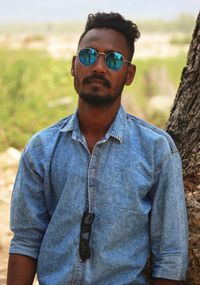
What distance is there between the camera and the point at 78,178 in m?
2.31

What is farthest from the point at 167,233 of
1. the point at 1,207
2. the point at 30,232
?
the point at 1,207

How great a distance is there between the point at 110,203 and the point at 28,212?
314 mm

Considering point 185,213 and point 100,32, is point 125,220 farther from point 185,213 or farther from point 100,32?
point 100,32

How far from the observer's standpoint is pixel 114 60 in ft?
7.54

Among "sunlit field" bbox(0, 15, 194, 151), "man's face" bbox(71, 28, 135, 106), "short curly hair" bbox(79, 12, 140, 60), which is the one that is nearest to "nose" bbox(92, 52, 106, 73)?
"man's face" bbox(71, 28, 135, 106)

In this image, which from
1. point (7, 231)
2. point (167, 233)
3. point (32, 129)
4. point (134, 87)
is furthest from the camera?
point (134, 87)

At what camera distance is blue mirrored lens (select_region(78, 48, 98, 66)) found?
7.51ft

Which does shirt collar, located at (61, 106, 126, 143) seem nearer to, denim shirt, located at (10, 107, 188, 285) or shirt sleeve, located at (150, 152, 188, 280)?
denim shirt, located at (10, 107, 188, 285)

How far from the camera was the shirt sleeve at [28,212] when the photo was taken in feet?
7.79

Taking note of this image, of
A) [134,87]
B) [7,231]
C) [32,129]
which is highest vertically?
[134,87]

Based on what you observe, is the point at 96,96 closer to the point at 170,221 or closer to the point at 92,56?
the point at 92,56

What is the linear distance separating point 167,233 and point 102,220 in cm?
23

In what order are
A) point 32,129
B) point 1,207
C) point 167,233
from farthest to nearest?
1. point 32,129
2. point 1,207
3. point 167,233

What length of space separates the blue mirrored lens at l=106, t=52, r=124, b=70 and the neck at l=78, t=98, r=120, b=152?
0.45 ft
